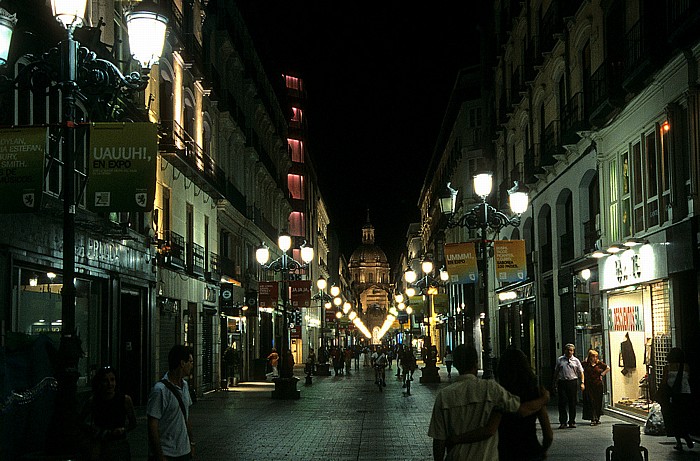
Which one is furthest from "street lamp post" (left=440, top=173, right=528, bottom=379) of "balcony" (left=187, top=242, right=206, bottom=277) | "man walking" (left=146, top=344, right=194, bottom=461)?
"man walking" (left=146, top=344, right=194, bottom=461)

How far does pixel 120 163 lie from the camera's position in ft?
40.3

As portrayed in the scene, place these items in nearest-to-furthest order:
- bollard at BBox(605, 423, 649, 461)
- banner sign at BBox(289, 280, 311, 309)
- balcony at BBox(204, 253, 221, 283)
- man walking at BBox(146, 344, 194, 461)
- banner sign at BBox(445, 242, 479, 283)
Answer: man walking at BBox(146, 344, 194, 461), bollard at BBox(605, 423, 649, 461), banner sign at BBox(445, 242, 479, 283), balcony at BBox(204, 253, 221, 283), banner sign at BBox(289, 280, 311, 309)

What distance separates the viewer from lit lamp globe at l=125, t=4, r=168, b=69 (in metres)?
11.4

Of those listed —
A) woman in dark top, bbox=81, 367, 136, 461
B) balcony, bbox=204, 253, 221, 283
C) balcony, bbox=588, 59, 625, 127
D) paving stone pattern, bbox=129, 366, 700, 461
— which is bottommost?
paving stone pattern, bbox=129, 366, 700, 461

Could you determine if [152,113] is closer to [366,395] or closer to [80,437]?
[366,395]

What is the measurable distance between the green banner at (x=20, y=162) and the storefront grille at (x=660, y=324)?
12.9 m

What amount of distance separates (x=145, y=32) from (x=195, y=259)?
72.1ft

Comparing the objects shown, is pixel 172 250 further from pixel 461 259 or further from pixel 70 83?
pixel 70 83

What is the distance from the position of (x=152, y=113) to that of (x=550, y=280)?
14073mm

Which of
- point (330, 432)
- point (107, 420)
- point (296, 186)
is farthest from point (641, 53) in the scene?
point (296, 186)

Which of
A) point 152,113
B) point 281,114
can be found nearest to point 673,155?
point 152,113

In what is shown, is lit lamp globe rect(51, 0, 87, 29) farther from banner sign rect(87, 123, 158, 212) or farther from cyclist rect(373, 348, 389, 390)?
cyclist rect(373, 348, 389, 390)

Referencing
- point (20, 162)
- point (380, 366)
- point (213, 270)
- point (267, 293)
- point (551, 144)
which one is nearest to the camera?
point (20, 162)

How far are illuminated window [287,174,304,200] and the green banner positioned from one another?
216 ft
